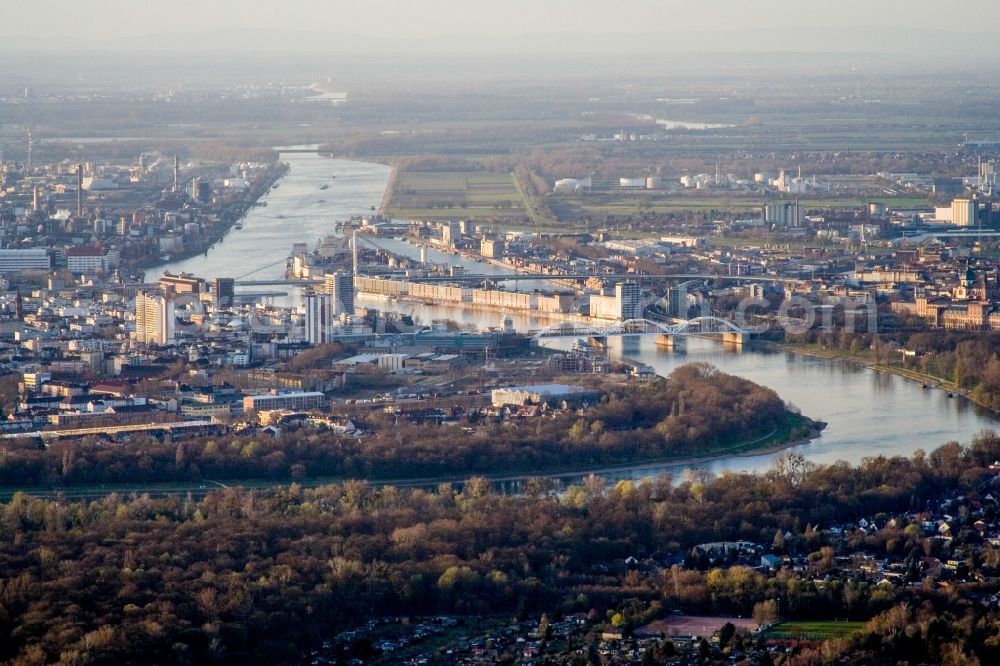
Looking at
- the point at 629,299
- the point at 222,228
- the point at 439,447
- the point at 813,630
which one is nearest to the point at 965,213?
the point at 629,299

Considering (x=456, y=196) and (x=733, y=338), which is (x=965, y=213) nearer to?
(x=456, y=196)

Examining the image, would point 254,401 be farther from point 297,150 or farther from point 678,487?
point 297,150

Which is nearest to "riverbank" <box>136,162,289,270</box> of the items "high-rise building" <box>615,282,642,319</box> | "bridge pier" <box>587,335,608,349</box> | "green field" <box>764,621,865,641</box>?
"high-rise building" <box>615,282,642,319</box>

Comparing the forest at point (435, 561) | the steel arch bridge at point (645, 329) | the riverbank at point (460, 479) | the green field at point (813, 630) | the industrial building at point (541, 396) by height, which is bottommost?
the steel arch bridge at point (645, 329)

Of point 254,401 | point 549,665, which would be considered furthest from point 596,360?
point 549,665

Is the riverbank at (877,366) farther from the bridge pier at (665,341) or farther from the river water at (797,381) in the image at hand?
the bridge pier at (665,341)

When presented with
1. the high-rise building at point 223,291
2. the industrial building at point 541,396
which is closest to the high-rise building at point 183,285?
the high-rise building at point 223,291
